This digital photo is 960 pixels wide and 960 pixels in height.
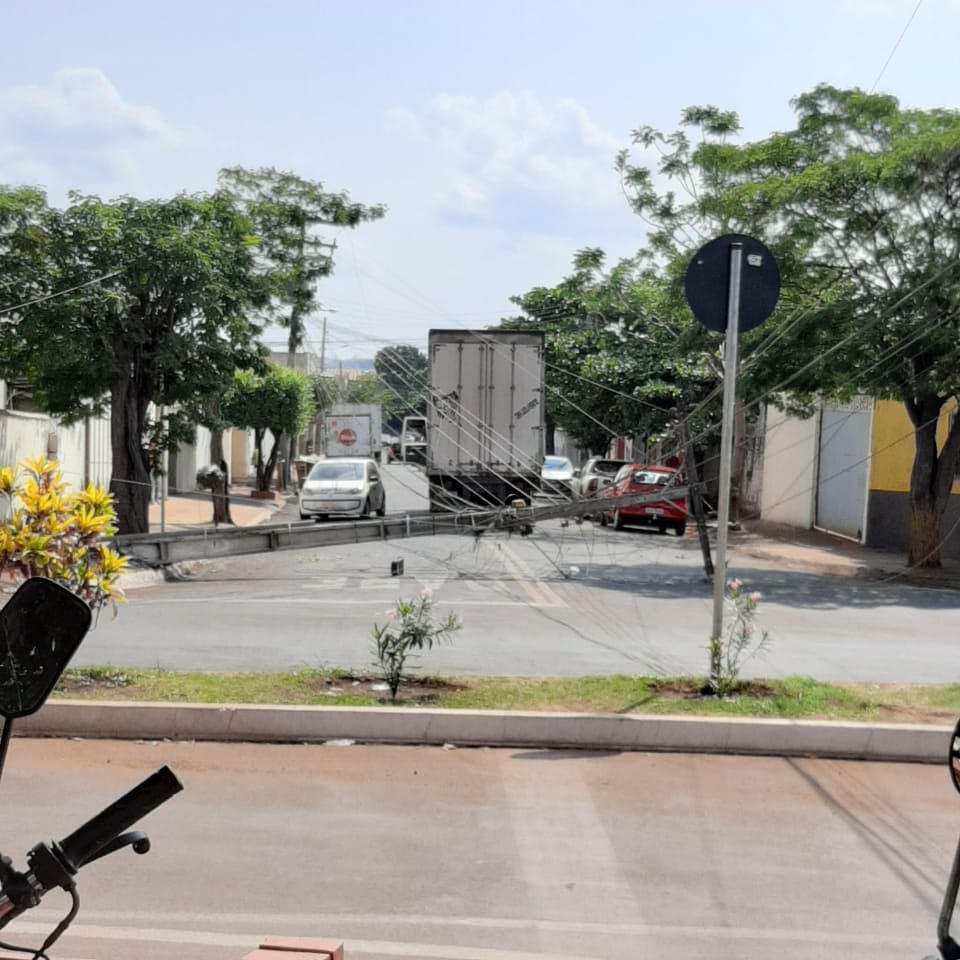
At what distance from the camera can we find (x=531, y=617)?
13.7 meters

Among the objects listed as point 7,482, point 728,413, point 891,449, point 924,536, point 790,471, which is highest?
point 728,413

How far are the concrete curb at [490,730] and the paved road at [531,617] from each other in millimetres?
2494

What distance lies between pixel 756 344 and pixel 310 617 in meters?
9.70

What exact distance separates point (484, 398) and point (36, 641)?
21.8m

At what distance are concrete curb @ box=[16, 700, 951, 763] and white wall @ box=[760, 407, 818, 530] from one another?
22566mm

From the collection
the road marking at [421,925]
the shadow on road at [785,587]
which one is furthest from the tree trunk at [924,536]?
the road marking at [421,925]

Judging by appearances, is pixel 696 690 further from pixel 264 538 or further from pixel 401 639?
pixel 264 538

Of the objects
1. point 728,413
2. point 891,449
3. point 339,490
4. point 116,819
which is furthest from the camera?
point 339,490

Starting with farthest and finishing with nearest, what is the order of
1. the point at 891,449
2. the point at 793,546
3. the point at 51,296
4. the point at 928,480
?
the point at 793,546, the point at 891,449, the point at 928,480, the point at 51,296

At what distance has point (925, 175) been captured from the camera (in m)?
18.4

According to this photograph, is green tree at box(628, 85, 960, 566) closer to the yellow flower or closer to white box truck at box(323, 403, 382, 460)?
the yellow flower

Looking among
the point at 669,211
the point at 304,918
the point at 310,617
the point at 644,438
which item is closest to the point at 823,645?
the point at 310,617

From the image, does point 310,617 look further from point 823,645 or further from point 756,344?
point 756,344

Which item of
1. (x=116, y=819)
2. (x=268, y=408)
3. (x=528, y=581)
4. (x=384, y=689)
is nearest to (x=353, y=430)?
(x=268, y=408)
